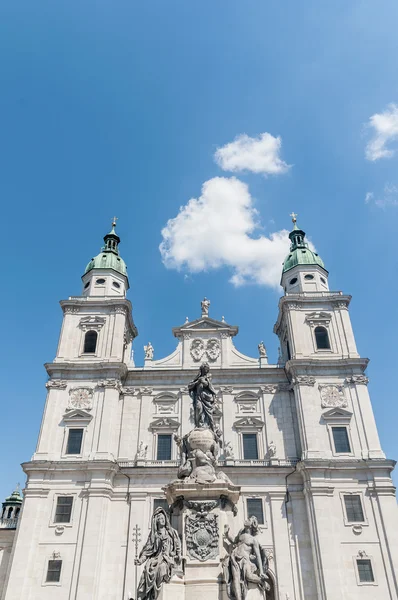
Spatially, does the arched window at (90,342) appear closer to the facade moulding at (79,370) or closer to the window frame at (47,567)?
the facade moulding at (79,370)

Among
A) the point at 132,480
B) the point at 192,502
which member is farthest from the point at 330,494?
the point at 192,502

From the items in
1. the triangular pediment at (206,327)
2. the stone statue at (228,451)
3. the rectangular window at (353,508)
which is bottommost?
the rectangular window at (353,508)

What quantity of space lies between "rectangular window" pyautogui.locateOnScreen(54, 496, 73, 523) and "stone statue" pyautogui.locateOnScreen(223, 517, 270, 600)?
69.5 feet

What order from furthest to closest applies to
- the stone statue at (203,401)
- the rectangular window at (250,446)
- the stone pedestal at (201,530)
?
the rectangular window at (250,446)
the stone statue at (203,401)
the stone pedestal at (201,530)

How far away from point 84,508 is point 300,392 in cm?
1590

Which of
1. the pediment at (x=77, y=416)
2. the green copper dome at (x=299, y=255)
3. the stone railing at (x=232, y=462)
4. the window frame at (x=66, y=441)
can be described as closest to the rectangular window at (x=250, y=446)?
the stone railing at (x=232, y=462)

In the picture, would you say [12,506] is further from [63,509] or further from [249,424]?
[249,424]

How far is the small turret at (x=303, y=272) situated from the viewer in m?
42.4

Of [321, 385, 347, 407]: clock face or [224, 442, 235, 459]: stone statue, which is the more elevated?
[321, 385, 347, 407]: clock face

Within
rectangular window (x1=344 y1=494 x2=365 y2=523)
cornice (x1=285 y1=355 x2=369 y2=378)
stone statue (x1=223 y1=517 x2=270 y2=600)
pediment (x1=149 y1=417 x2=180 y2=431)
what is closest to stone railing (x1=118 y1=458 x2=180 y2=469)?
pediment (x1=149 y1=417 x2=180 y2=431)

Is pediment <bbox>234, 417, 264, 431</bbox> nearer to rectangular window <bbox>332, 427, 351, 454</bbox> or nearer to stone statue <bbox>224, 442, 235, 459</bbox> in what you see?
stone statue <bbox>224, 442, 235, 459</bbox>

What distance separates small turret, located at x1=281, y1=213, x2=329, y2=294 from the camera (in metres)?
42.4

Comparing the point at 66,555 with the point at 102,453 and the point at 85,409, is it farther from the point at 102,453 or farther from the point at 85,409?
the point at 85,409

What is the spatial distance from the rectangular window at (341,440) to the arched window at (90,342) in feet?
60.6
